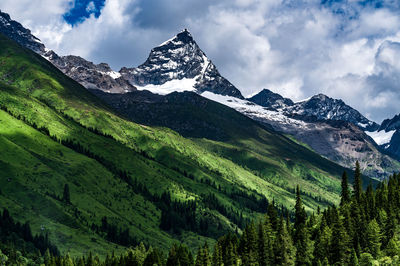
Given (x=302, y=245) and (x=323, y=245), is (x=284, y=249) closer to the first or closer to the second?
(x=302, y=245)

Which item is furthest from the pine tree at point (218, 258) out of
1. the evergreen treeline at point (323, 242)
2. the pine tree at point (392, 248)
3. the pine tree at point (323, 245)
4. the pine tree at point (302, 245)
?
the pine tree at point (392, 248)

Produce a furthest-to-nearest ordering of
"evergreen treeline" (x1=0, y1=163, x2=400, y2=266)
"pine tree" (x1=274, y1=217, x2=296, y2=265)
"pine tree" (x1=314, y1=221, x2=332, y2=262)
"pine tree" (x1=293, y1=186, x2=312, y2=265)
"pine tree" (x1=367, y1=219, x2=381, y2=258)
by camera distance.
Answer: "pine tree" (x1=293, y1=186, x2=312, y2=265)
"pine tree" (x1=274, y1=217, x2=296, y2=265)
"pine tree" (x1=314, y1=221, x2=332, y2=262)
"evergreen treeline" (x1=0, y1=163, x2=400, y2=266)
"pine tree" (x1=367, y1=219, x2=381, y2=258)

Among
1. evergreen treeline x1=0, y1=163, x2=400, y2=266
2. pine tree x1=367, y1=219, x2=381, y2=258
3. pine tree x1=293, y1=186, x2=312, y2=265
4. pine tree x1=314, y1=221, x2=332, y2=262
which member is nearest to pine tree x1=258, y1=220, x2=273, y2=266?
evergreen treeline x1=0, y1=163, x2=400, y2=266

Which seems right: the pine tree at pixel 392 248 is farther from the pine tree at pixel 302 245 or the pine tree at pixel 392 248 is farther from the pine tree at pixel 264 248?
the pine tree at pixel 264 248

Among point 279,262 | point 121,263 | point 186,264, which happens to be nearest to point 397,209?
point 279,262

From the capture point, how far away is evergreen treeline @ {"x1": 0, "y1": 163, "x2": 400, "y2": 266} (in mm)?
146375

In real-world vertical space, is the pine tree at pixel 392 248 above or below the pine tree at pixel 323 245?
above

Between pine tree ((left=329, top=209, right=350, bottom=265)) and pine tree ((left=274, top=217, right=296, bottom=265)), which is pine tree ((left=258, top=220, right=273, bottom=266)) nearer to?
pine tree ((left=274, top=217, right=296, bottom=265))

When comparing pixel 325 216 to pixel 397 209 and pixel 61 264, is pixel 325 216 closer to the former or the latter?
pixel 397 209

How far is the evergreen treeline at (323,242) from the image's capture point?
14638cm

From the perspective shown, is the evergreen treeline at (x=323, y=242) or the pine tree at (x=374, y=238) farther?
the evergreen treeline at (x=323, y=242)

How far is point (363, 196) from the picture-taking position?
176m

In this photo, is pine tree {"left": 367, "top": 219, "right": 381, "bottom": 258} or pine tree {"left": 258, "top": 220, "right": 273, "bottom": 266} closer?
pine tree {"left": 367, "top": 219, "right": 381, "bottom": 258}

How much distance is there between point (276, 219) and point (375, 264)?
42.6m
